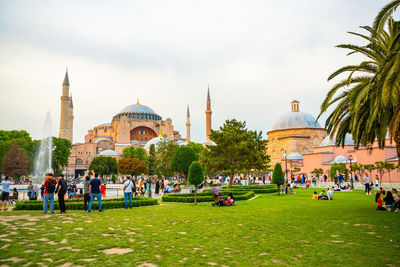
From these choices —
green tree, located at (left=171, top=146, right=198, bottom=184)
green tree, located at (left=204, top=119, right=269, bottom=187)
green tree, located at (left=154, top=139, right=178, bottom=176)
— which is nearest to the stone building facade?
green tree, located at (left=154, top=139, right=178, bottom=176)

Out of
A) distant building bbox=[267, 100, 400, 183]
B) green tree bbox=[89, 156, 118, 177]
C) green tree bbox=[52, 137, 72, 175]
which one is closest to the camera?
distant building bbox=[267, 100, 400, 183]

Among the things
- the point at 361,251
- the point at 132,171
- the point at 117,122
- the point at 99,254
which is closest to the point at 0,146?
the point at 132,171

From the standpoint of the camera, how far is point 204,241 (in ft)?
18.4

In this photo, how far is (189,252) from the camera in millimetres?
4863

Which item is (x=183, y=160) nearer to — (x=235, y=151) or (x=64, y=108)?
(x=235, y=151)

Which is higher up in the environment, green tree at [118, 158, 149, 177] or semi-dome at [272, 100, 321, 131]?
semi-dome at [272, 100, 321, 131]

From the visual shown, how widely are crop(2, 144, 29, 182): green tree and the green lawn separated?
31.1m

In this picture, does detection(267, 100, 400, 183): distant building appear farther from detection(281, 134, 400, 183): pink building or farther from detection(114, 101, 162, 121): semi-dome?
detection(114, 101, 162, 121): semi-dome

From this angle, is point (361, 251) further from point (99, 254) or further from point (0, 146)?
point (0, 146)

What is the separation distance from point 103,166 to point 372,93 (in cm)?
3883

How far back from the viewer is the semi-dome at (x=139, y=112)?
2960 inches

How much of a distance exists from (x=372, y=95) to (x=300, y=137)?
39.0 meters

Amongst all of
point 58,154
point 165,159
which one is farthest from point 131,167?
point 58,154

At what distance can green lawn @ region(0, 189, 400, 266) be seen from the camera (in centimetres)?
444
